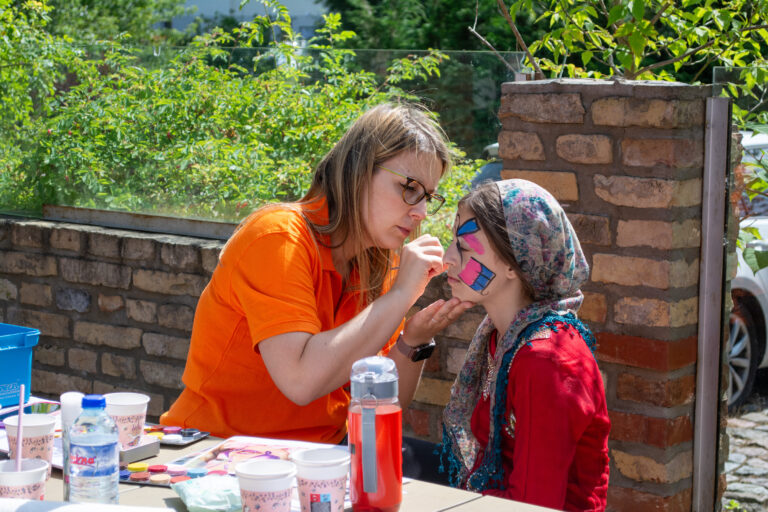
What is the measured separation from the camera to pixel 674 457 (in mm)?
3156

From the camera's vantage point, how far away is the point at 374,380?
70.1 inches

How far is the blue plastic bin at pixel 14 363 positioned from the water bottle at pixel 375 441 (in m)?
1.19

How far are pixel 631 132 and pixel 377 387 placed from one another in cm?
168

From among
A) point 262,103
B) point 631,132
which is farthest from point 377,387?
point 262,103

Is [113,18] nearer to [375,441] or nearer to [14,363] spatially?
[14,363]

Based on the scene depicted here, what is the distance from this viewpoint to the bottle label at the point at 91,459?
5.70ft

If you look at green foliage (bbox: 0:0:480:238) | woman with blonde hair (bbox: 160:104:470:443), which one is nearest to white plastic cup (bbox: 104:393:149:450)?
woman with blonde hair (bbox: 160:104:470:443)

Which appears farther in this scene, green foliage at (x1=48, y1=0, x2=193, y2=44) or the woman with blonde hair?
green foliage at (x1=48, y1=0, x2=193, y2=44)

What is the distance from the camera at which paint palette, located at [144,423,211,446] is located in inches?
87.5

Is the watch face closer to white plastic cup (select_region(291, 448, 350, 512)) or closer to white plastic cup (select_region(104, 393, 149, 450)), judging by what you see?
white plastic cup (select_region(104, 393, 149, 450))

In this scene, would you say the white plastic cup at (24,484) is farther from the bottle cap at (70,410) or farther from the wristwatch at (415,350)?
the wristwatch at (415,350)

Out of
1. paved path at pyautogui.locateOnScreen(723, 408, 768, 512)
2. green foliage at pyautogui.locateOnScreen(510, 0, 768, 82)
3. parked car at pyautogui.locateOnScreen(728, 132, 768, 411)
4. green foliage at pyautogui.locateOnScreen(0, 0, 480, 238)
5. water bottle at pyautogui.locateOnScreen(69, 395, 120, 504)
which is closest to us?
water bottle at pyautogui.locateOnScreen(69, 395, 120, 504)

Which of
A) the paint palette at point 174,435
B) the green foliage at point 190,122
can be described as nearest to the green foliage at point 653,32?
the green foliage at point 190,122

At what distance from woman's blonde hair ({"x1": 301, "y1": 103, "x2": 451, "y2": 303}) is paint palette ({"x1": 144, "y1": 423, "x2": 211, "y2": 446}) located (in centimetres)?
72
